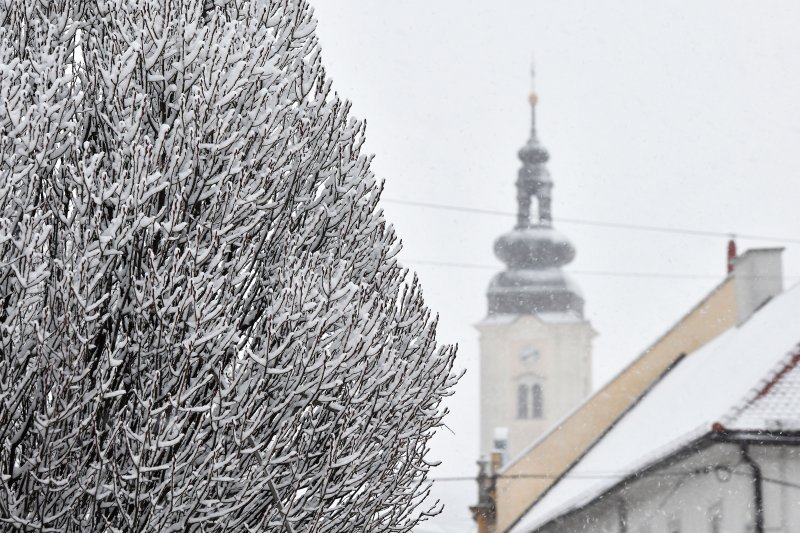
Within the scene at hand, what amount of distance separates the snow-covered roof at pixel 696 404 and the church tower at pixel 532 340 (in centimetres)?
2873

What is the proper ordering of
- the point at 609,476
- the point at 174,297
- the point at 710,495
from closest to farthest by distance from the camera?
the point at 174,297, the point at 710,495, the point at 609,476

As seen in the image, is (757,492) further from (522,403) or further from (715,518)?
(522,403)

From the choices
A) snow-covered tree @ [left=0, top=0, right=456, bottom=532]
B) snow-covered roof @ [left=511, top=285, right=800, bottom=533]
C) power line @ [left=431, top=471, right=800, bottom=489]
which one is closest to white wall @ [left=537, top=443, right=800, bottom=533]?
power line @ [left=431, top=471, right=800, bottom=489]

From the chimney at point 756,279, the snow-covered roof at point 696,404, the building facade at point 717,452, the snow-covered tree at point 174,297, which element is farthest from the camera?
the chimney at point 756,279

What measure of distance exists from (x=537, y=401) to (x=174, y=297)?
48.6m

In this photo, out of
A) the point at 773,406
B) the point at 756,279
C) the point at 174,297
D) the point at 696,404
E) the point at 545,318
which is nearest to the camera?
the point at 174,297

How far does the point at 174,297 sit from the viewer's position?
236 inches

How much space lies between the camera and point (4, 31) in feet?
21.3

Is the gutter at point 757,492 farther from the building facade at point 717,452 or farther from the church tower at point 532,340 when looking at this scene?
the church tower at point 532,340

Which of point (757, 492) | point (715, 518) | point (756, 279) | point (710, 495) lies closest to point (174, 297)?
point (757, 492)

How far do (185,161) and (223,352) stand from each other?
1.01 m

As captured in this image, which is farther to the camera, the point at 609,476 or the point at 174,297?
the point at 609,476

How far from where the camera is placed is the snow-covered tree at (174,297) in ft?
19.4

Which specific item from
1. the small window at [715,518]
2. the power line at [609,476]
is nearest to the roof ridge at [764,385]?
the power line at [609,476]
